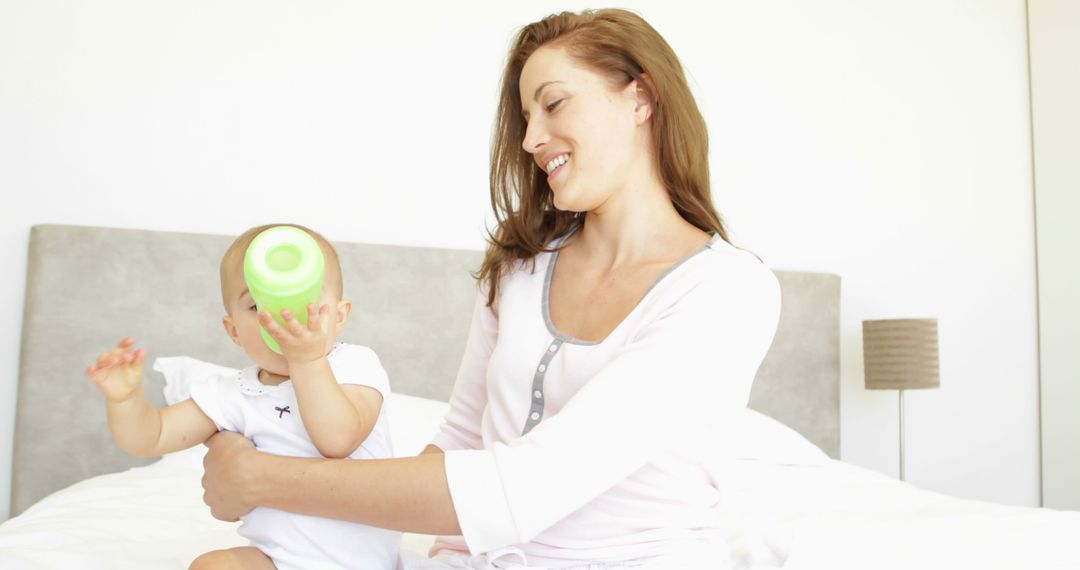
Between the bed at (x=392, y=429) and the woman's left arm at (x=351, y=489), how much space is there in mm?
356

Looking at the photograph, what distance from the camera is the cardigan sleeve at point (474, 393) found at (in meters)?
1.55

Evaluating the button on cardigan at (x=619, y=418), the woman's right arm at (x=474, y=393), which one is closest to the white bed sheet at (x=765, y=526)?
the button on cardigan at (x=619, y=418)

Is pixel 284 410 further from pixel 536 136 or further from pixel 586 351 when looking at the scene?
pixel 536 136

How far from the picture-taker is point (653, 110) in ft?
4.96

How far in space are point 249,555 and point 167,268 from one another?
179cm

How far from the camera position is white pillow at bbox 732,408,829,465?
2.71 metres

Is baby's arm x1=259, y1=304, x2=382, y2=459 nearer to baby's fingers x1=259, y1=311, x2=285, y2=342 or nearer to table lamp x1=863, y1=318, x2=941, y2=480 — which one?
baby's fingers x1=259, y1=311, x2=285, y2=342

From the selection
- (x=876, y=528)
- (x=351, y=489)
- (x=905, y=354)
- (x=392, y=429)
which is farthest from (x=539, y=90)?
(x=905, y=354)

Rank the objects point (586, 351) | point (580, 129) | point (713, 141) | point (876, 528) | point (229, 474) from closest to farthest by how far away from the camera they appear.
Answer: point (229, 474) → point (586, 351) → point (580, 129) → point (876, 528) → point (713, 141)

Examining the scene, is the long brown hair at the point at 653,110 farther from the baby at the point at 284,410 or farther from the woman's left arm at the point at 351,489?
the woman's left arm at the point at 351,489

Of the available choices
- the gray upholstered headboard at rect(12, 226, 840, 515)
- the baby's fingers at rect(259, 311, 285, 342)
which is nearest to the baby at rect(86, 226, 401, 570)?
the baby's fingers at rect(259, 311, 285, 342)

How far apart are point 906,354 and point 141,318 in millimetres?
2406

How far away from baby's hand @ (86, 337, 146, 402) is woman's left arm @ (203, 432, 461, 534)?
0.15 m

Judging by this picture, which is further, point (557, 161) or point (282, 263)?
point (557, 161)
